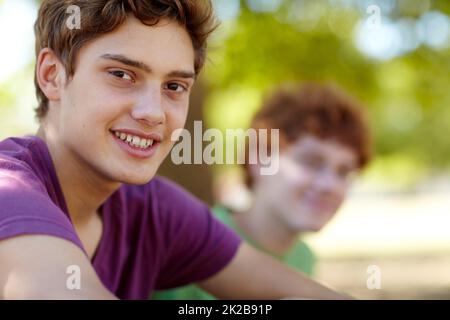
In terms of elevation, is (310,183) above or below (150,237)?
above

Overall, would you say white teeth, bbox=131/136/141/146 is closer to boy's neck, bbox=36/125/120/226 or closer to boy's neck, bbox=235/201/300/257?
boy's neck, bbox=36/125/120/226

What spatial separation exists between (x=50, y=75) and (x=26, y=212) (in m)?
0.63

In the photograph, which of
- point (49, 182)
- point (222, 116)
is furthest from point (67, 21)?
point (222, 116)

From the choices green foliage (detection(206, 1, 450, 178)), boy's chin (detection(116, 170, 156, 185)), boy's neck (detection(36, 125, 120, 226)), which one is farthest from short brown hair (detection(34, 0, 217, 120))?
green foliage (detection(206, 1, 450, 178))

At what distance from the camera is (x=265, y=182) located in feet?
11.6

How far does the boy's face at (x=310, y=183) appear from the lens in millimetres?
3346

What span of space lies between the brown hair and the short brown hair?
4.18 feet

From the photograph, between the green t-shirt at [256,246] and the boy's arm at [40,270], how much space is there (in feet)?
3.91

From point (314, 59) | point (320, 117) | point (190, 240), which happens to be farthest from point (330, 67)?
point (190, 240)

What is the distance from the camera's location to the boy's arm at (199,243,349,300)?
252 centimetres

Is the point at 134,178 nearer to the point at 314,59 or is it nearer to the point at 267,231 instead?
the point at 267,231

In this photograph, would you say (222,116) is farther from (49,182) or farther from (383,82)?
(49,182)

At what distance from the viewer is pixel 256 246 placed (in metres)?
3.37

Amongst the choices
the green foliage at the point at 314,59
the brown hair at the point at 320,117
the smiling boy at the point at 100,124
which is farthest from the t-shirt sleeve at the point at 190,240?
the green foliage at the point at 314,59
